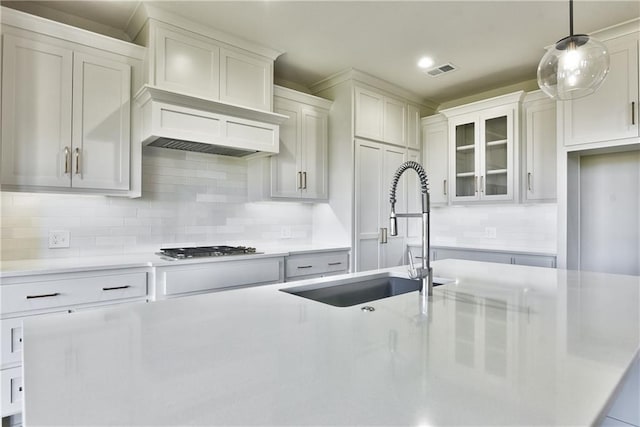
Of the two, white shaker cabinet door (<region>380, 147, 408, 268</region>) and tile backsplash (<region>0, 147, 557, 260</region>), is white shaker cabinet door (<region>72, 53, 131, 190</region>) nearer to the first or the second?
tile backsplash (<region>0, 147, 557, 260</region>)

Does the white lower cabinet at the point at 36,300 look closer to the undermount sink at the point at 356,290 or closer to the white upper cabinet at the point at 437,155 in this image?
the undermount sink at the point at 356,290

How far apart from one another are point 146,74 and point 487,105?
10.2 ft

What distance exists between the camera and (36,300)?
1975mm

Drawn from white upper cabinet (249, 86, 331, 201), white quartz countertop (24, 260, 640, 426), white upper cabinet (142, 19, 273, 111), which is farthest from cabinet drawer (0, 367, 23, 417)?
white upper cabinet (249, 86, 331, 201)

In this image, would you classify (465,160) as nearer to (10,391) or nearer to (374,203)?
(374,203)

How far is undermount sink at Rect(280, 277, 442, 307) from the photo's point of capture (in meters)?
1.60

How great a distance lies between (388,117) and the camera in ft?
13.0

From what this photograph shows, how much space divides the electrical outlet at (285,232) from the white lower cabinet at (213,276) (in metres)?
0.74

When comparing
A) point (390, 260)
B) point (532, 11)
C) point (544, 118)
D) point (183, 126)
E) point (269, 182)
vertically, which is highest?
point (532, 11)

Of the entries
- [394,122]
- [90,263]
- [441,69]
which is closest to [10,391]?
[90,263]

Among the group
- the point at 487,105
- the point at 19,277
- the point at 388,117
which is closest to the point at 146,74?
the point at 19,277

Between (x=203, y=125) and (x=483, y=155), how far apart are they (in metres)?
2.74

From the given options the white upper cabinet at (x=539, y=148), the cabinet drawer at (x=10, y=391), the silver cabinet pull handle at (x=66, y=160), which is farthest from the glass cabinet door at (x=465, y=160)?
the cabinet drawer at (x=10, y=391)

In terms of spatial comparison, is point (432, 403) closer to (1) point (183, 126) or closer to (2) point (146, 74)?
(1) point (183, 126)
